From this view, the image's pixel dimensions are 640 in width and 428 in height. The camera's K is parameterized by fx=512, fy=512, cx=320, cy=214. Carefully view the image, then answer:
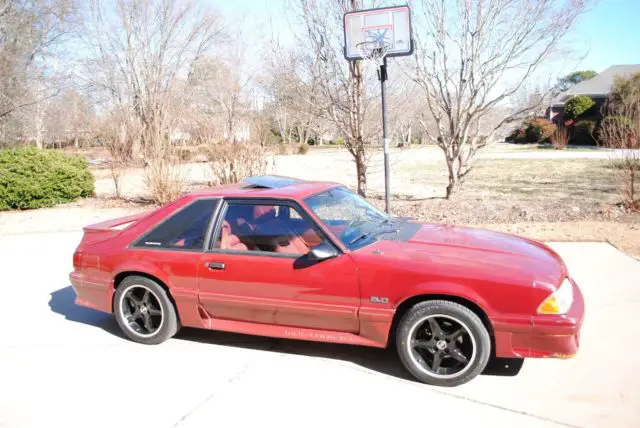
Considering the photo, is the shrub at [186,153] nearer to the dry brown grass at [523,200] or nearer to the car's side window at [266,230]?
the dry brown grass at [523,200]

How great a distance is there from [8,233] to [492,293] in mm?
10020

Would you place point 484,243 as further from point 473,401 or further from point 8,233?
point 8,233

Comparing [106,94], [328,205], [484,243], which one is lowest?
[484,243]

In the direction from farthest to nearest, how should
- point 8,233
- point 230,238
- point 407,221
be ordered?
point 8,233
point 407,221
point 230,238

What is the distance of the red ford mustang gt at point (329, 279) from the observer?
3.43 metres

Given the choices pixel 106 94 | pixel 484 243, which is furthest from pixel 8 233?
pixel 106 94

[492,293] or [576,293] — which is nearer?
[492,293]

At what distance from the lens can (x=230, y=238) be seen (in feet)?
13.9

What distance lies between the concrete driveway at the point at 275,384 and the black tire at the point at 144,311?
115 mm

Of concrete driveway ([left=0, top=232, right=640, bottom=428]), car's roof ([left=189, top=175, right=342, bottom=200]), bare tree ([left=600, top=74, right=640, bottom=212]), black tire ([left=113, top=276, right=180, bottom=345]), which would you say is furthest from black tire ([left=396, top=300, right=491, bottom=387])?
bare tree ([left=600, top=74, right=640, bottom=212])

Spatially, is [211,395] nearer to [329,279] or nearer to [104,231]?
[329,279]

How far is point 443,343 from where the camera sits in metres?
3.55

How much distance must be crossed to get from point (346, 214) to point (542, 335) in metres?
1.87

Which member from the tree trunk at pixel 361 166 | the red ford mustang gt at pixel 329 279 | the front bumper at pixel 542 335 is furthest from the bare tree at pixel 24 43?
the front bumper at pixel 542 335
